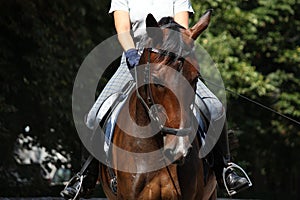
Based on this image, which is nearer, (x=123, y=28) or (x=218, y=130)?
(x=123, y=28)

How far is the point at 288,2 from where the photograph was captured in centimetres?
2539

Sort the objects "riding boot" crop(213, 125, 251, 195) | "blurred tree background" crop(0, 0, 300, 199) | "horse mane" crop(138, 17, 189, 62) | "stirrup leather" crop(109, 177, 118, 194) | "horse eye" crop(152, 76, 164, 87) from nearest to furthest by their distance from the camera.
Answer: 1. "horse eye" crop(152, 76, 164, 87)
2. "horse mane" crop(138, 17, 189, 62)
3. "stirrup leather" crop(109, 177, 118, 194)
4. "riding boot" crop(213, 125, 251, 195)
5. "blurred tree background" crop(0, 0, 300, 199)

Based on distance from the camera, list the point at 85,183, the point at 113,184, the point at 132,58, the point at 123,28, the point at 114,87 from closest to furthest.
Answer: the point at 132,58
the point at 113,184
the point at 123,28
the point at 114,87
the point at 85,183

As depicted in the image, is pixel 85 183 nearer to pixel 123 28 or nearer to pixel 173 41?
pixel 123 28

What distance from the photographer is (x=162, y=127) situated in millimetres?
6973

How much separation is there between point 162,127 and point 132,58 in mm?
854

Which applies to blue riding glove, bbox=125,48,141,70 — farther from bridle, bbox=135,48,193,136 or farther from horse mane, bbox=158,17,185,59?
horse mane, bbox=158,17,185,59

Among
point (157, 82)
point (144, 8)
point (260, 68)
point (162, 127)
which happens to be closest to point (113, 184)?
point (162, 127)

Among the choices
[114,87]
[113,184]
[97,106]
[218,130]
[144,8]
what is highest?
[144,8]

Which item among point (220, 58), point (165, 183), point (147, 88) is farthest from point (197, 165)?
point (220, 58)

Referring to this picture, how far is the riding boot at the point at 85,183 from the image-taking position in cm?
870

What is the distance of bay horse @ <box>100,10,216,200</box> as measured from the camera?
6.88 meters

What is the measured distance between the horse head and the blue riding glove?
9.0 inches

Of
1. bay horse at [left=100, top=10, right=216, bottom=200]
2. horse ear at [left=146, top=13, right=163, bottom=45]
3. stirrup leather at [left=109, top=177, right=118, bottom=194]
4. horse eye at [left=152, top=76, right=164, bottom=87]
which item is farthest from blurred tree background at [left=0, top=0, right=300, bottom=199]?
horse eye at [left=152, top=76, right=164, bottom=87]
